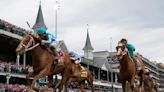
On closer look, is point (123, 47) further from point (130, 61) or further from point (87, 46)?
point (87, 46)

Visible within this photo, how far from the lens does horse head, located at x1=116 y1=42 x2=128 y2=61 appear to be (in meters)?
14.9

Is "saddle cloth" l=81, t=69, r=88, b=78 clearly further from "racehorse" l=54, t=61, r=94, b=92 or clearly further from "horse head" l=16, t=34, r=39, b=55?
"horse head" l=16, t=34, r=39, b=55

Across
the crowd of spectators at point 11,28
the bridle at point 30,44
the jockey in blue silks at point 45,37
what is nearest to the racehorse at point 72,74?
the jockey in blue silks at point 45,37

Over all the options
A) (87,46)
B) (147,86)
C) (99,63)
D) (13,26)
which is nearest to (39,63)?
(147,86)

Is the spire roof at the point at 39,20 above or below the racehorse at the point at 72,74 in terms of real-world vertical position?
above

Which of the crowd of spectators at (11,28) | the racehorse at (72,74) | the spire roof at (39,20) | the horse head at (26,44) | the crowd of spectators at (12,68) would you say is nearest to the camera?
the horse head at (26,44)

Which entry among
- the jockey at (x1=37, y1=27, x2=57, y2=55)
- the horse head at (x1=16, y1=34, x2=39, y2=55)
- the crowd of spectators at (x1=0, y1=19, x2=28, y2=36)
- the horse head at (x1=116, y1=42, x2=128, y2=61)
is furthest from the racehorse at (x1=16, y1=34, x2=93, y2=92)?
the crowd of spectators at (x1=0, y1=19, x2=28, y2=36)

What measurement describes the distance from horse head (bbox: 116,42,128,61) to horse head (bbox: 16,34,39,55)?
350cm

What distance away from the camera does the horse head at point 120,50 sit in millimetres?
14906

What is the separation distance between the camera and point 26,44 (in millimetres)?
13516

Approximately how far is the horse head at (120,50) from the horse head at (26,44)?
3504mm

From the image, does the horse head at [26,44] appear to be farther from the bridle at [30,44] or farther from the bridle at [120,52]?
the bridle at [120,52]

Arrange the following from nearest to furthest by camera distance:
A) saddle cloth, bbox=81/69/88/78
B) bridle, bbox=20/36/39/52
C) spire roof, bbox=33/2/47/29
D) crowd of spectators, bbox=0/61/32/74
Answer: bridle, bbox=20/36/39/52 < saddle cloth, bbox=81/69/88/78 < crowd of spectators, bbox=0/61/32/74 < spire roof, bbox=33/2/47/29

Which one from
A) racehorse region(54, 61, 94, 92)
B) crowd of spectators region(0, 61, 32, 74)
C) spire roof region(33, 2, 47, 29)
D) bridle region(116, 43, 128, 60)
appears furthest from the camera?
spire roof region(33, 2, 47, 29)
